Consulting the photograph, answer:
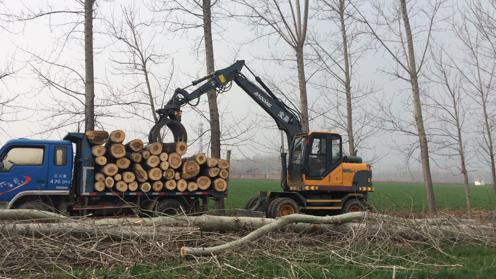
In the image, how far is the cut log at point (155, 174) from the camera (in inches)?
494

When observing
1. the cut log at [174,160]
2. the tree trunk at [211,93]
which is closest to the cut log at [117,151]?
the cut log at [174,160]

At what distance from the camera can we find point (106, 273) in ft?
19.5

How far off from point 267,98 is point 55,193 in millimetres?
6751

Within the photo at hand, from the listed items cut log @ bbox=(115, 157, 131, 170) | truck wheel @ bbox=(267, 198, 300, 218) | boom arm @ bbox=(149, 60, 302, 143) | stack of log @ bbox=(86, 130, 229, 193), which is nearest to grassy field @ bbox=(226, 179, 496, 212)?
truck wheel @ bbox=(267, 198, 300, 218)

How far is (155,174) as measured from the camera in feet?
41.3

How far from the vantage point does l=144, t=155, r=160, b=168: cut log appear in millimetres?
12570

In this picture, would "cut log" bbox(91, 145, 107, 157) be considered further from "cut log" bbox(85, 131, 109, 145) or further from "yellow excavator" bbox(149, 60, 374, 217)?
"yellow excavator" bbox(149, 60, 374, 217)

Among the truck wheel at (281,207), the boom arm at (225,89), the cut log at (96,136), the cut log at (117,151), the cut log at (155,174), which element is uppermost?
the boom arm at (225,89)

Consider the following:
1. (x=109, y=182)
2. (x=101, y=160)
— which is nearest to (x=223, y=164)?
(x=109, y=182)

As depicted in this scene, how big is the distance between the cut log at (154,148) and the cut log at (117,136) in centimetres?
67

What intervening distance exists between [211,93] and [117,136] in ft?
12.9

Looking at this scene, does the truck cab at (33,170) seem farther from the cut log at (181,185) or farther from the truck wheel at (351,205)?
the truck wheel at (351,205)

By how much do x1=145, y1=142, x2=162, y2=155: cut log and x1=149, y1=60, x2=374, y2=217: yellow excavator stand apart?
2.74ft

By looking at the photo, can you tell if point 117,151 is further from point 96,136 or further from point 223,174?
point 223,174
